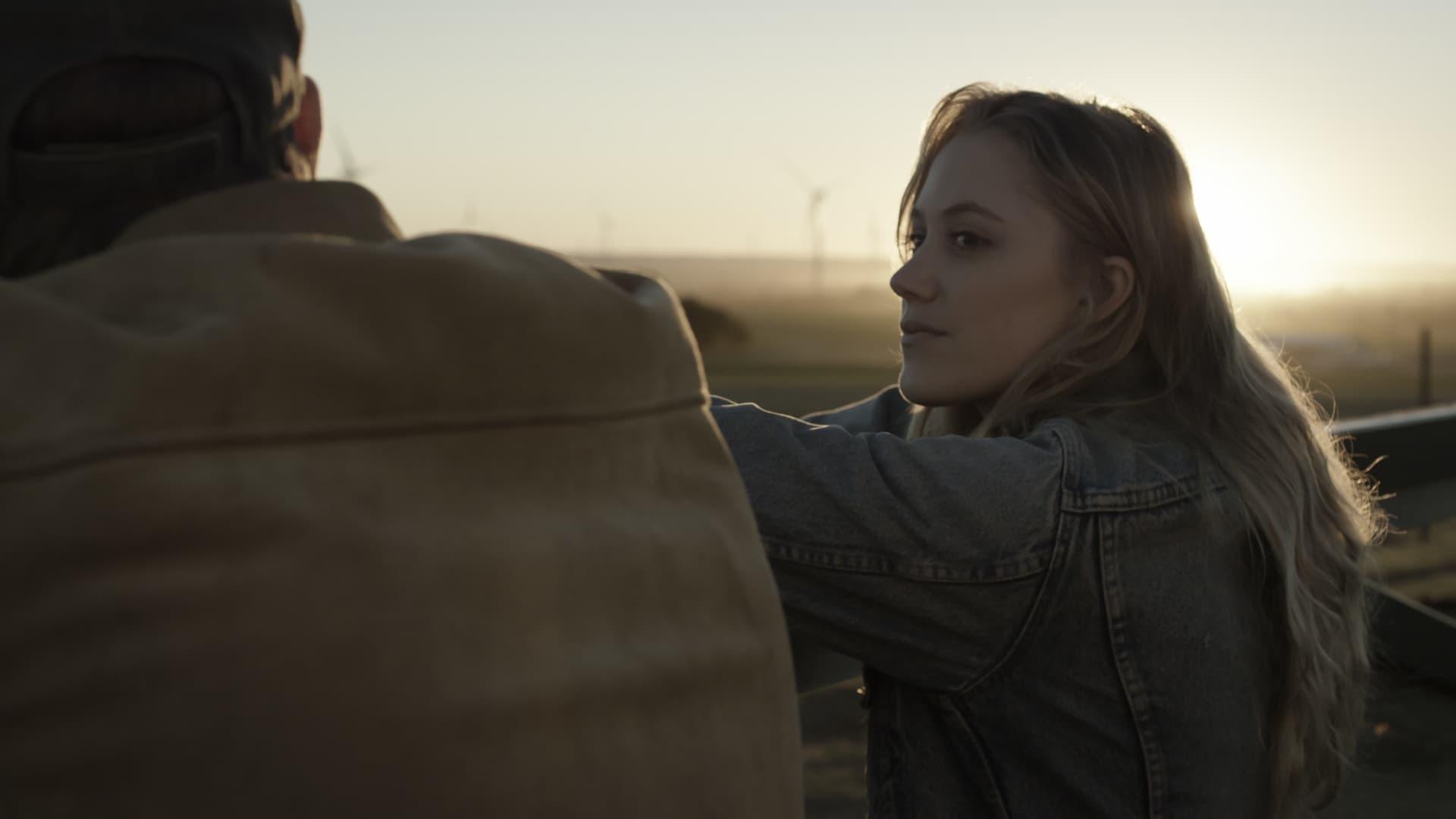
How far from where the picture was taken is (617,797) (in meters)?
0.99

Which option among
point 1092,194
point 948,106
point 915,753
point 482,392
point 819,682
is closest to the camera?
point 482,392

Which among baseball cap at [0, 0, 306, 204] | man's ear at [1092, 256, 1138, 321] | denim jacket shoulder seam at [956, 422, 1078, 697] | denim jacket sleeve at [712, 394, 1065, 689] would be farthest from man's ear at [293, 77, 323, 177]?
man's ear at [1092, 256, 1138, 321]

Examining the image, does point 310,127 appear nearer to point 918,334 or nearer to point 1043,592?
point 1043,592

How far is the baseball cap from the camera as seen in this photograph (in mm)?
1010

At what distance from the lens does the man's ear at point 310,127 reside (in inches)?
47.9

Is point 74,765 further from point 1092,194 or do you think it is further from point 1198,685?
point 1092,194

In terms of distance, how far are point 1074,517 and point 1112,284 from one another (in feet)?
1.91

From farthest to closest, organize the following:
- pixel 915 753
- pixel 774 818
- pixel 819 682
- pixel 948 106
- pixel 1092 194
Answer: pixel 948 106, pixel 1092 194, pixel 915 753, pixel 819 682, pixel 774 818

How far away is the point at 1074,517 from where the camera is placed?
5.69 feet

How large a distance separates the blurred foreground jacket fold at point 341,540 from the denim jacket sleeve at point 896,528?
558 millimetres

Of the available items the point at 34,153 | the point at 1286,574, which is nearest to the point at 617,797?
the point at 34,153

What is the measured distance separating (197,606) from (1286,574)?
61.3 inches

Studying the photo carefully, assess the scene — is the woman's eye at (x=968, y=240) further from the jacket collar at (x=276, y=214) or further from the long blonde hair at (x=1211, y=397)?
the jacket collar at (x=276, y=214)

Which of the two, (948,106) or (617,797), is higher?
(948,106)
